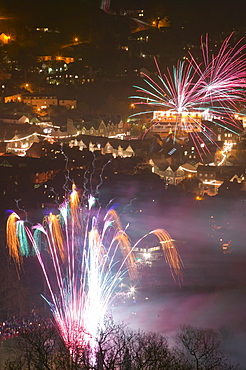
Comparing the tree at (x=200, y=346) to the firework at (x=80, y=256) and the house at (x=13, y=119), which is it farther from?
the house at (x=13, y=119)

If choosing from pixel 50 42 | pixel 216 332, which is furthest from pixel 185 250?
pixel 50 42

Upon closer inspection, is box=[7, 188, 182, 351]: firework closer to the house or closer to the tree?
the tree

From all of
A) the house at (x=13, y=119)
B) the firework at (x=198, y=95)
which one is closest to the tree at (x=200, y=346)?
the firework at (x=198, y=95)

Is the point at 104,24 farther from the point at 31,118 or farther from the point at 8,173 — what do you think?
the point at 8,173

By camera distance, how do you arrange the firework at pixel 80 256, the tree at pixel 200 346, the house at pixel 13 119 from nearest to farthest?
the tree at pixel 200 346 < the firework at pixel 80 256 < the house at pixel 13 119

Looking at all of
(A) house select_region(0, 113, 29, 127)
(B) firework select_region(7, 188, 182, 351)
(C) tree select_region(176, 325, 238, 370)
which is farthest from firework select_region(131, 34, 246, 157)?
(C) tree select_region(176, 325, 238, 370)

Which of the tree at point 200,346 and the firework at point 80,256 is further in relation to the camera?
the firework at point 80,256

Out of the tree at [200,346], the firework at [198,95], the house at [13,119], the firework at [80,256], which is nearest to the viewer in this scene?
the tree at [200,346]
